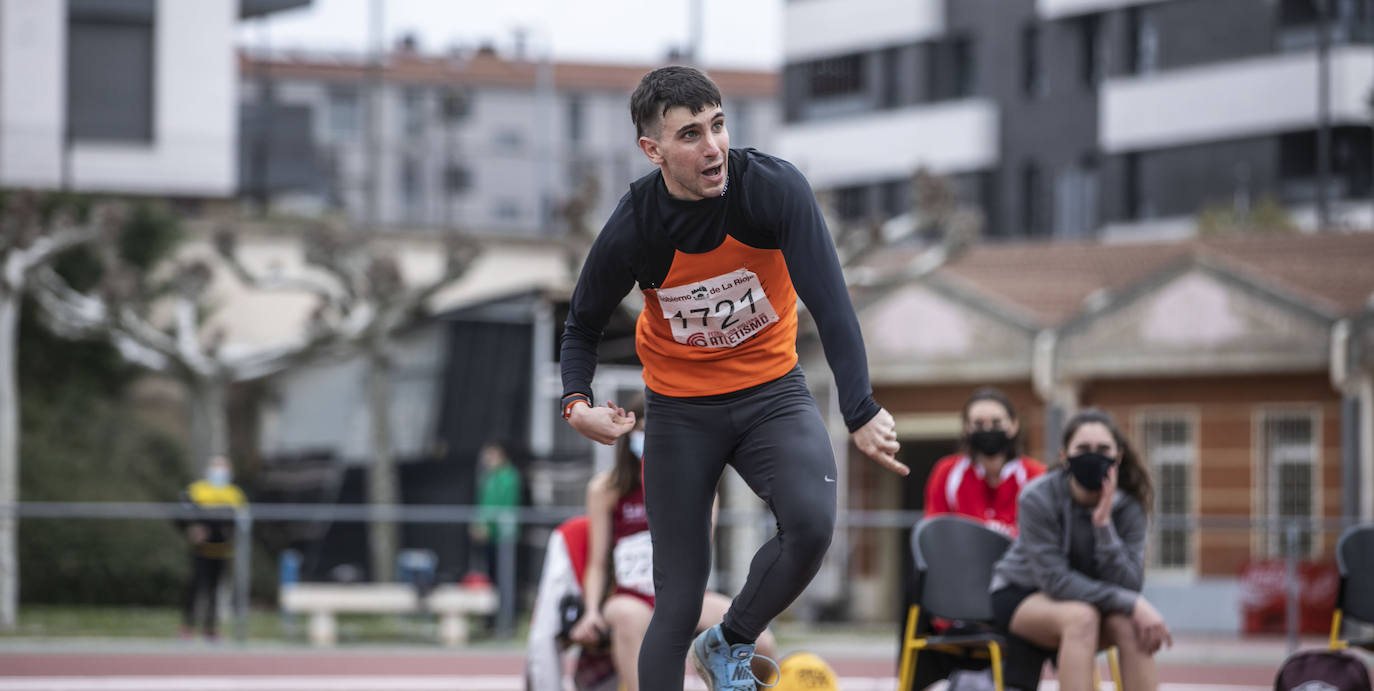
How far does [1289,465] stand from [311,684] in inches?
592

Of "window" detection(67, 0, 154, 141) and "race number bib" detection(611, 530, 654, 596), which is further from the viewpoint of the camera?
"window" detection(67, 0, 154, 141)

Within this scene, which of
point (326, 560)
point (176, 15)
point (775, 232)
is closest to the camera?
point (775, 232)

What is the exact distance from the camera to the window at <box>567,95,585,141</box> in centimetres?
8144

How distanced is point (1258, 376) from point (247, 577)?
13.2 metres

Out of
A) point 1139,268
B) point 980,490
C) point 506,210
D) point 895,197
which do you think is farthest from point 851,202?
point 980,490

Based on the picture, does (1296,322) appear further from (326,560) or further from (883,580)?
(326,560)

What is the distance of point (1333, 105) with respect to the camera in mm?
36500

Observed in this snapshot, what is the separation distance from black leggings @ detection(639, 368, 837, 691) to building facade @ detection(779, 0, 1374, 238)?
3206 cm

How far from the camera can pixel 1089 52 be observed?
4094 centimetres

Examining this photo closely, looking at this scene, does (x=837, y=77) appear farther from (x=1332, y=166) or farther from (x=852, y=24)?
(x=1332, y=166)

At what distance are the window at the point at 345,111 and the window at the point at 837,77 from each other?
37.2 metres

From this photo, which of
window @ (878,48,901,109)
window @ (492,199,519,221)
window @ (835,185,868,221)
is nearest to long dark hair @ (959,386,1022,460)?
window @ (492,199,519,221)

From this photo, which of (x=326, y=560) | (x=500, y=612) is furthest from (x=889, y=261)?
(x=500, y=612)

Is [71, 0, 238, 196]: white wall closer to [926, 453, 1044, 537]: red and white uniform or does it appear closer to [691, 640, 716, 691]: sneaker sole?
[926, 453, 1044, 537]: red and white uniform
